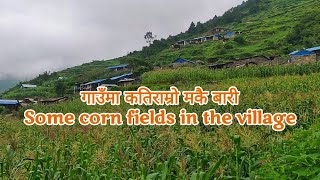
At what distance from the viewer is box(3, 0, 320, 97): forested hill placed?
3900 centimetres

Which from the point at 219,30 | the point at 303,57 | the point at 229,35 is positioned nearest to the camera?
the point at 303,57

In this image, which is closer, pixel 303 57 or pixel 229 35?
pixel 303 57

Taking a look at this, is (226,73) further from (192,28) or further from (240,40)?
(192,28)

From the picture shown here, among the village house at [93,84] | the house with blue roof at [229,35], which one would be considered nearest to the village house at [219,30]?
the house with blue roof at [229,35]

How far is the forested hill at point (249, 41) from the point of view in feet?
128

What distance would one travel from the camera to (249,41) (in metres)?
48.9

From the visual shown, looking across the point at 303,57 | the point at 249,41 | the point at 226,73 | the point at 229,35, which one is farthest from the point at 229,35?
the point at 226,73

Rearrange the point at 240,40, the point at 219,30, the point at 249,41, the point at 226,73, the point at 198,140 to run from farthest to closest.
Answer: the point at 219,30 → the point at 249,41 → the point at 240,40 → the point at 226,73 → the point at 198,140

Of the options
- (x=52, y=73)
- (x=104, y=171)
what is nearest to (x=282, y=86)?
(x=104, y=171)

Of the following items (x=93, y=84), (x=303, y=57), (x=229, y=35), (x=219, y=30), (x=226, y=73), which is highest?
(x=219, y=30)

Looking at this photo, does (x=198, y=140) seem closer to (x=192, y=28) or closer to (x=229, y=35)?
(x=229, y=35)

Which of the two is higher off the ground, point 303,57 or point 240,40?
point 240,40

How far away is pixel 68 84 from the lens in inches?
1774

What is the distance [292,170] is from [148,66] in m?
36.4
